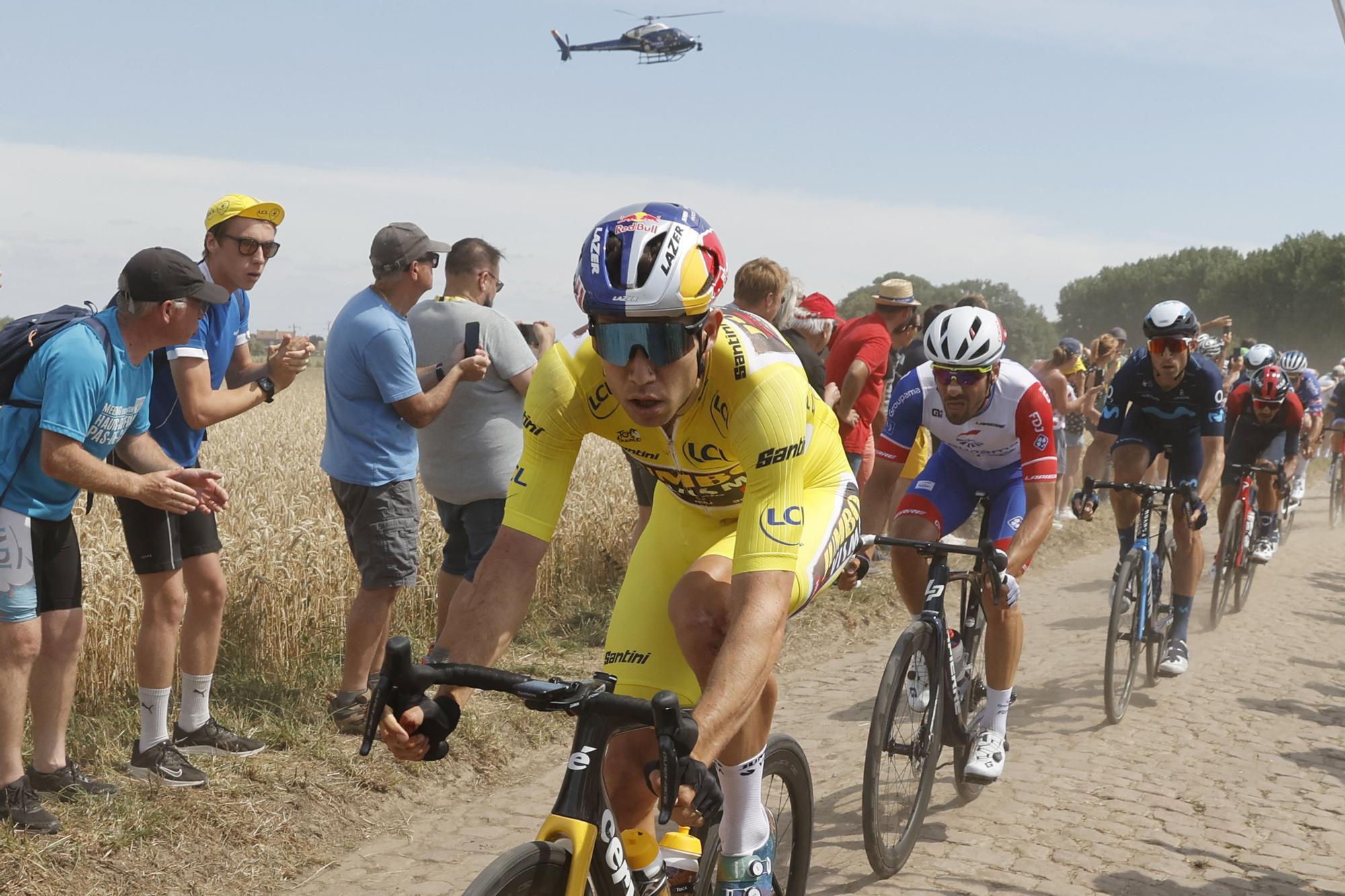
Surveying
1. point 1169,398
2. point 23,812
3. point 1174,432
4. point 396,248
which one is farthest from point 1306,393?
point 23,812

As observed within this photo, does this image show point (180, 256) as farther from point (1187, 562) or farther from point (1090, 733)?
point (1187, 562)

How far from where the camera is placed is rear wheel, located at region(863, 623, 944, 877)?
4.82 m

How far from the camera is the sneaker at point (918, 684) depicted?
511 cm

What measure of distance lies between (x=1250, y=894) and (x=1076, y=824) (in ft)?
2.72

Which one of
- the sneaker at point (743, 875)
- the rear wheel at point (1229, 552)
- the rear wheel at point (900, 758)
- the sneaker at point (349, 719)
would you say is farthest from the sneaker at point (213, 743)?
the rear wheel at point (1229, 552)

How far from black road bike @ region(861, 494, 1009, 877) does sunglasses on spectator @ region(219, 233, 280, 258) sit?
122 inches

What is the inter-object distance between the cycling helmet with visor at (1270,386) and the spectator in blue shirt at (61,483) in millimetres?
9832

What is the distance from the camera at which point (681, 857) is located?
3.10 m

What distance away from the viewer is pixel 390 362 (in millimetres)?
5883

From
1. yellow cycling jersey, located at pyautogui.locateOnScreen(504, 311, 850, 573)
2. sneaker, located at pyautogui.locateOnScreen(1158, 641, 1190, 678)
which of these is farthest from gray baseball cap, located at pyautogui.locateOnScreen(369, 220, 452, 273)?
sneaker, located at pyautogui.locateOnScreen(1158, 641, 1190, 678)

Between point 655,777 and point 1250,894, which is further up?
Result: point 655,777

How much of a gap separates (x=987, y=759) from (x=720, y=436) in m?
3.00

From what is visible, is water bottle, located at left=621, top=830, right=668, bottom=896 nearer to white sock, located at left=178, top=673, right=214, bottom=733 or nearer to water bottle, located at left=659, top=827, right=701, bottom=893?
water bottle, located at left=659, top=827, right=701, bottom=893

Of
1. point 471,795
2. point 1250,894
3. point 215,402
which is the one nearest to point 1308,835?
point 1250,894
